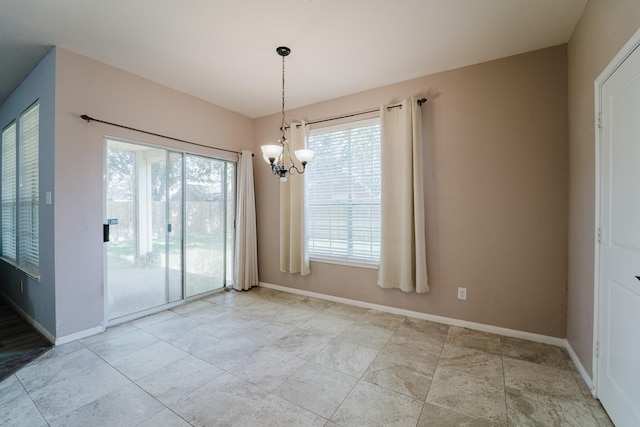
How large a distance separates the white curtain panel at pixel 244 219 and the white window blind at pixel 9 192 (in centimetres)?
285

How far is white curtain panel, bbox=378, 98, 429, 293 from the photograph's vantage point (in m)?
3.04

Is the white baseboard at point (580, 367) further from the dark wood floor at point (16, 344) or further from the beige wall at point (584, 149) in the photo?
the dark wood floor at point (16, 344)

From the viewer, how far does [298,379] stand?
2.08 m

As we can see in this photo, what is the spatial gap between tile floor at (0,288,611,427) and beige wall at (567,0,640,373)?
0.45 meters

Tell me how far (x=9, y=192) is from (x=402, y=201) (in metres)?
5.31

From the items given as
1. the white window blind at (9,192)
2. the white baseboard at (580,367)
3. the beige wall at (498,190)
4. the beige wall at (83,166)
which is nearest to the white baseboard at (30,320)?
the beige wall at (83,166)

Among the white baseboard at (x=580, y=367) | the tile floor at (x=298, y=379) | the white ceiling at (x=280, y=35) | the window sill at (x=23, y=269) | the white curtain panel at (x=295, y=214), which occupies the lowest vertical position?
the tile floor at (x=298, y=379)

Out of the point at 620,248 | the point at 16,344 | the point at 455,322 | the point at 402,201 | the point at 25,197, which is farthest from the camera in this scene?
Result: the point at 25,197

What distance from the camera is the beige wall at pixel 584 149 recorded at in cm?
175

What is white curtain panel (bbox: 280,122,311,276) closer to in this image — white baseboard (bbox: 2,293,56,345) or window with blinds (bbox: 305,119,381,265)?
window with blinds (bbox: 305,119,381,265)

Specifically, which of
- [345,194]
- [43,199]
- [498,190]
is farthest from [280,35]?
[43,199]

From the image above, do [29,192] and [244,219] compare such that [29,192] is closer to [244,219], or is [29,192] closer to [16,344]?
[16,344]

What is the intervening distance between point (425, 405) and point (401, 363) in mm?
498

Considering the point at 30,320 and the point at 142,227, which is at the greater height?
the point at 142,227
